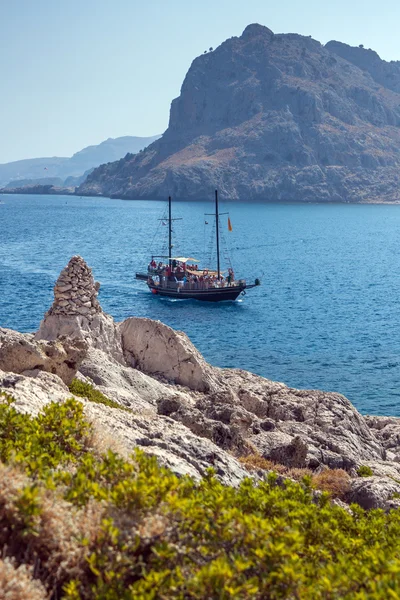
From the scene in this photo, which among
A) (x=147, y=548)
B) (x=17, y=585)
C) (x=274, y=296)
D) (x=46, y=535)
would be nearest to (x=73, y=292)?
(x=46, y=535)

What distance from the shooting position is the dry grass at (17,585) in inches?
235

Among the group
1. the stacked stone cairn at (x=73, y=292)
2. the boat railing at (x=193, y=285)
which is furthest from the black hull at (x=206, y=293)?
the stacked stone cairn at (x=73, y=292)

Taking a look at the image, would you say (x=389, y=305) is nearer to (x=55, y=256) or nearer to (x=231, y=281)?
(x=231, y=281)

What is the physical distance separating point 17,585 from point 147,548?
137cm

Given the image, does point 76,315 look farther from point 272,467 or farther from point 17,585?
point 17,585

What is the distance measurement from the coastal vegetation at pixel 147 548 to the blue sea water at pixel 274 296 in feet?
95.2

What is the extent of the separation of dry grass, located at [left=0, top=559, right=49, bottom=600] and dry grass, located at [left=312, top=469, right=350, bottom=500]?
9261 millimetres

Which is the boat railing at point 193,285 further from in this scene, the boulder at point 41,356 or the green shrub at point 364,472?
the green shrub at point 364,472

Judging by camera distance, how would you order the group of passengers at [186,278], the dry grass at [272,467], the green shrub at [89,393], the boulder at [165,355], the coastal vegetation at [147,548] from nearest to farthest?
the coastal vegetation at [147,548], the dry grass at [272,467], the green shrub at [89,393], the boulder at [165,355], the group of passengers at [186,278]

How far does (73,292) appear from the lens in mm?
24516

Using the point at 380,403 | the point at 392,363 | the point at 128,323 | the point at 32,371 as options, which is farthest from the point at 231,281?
the point at 32,371

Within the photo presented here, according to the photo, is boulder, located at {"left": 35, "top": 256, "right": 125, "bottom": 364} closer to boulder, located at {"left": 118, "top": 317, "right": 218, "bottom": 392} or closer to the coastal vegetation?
boulder, located at {"left": 118, "top": 317, "right": 218, "bottom": 392}

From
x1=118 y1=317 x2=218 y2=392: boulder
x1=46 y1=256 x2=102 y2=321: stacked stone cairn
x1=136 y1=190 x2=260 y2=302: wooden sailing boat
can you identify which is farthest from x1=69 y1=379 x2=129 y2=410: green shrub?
x1=136 y1=190 x2=260 y2=302: wooden sailing boat

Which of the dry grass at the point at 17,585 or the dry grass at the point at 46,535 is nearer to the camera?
the dry grass at the point at 17,585
